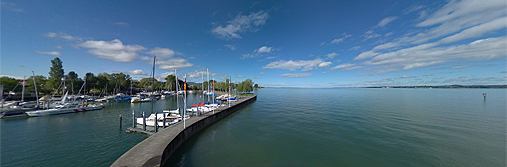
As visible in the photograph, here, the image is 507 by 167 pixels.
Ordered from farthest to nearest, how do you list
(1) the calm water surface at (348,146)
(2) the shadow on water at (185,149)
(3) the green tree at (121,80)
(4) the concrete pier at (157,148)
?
(3) the green tree at (121,80)
(1) the calm water surface at (348,146)
(2) the shadow on water at (185,149)
(4) the concrete pier at (157,148)

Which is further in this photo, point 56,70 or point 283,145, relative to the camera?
point 56,70

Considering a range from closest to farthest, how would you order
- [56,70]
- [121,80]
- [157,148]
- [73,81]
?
[157,148] → [73,81] → [56,70] → [121,80]

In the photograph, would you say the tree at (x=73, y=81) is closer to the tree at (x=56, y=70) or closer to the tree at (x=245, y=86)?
the tree at (x=56, y=70)

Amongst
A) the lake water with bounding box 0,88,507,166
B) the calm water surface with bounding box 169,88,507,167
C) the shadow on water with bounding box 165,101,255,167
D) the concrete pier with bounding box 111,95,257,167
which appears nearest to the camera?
the concrete pier with bounding box 111,95,257,167

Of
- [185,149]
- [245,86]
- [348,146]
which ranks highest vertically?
[245,86]

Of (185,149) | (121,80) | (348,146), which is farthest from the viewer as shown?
(121,80)

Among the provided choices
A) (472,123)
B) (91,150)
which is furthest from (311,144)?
(472,123)

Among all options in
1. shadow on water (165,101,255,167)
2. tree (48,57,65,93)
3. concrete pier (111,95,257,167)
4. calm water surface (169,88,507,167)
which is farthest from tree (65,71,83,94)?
calm water surface (169,88,507,167)

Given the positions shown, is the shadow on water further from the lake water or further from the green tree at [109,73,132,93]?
the green tree at [109,73,132,93]

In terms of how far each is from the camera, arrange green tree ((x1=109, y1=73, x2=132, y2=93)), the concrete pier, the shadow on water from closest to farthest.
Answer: the concrete pier, the shadow on water, green tree ((x1=109, y1=73, x2=132, y2=93))

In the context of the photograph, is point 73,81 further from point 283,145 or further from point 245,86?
point 283,145

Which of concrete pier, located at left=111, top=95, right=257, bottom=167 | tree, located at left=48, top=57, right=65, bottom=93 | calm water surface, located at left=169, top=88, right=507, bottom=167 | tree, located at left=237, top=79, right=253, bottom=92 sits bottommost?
calm water surface, located at left=169, top=88, right=507, bottom=167

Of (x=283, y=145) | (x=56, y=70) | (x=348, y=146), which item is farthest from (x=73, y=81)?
(x=348, y=146)

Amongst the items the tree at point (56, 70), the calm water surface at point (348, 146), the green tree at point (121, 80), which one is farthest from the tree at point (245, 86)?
the tree at point (56, 70)
